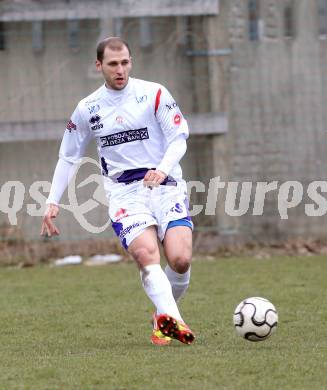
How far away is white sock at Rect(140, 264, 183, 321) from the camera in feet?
23.7

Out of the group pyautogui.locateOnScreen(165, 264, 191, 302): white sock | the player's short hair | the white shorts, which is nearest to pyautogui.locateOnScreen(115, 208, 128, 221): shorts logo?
the white shorts

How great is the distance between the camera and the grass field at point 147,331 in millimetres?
6031

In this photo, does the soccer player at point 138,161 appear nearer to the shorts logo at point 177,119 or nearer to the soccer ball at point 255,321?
the shorts logo at point 177,119

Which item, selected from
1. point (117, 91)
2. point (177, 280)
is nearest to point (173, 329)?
point (177, 280)

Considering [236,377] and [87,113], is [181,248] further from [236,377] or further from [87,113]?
[236,377]

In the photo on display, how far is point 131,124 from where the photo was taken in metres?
7.71

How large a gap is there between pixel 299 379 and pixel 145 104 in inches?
100

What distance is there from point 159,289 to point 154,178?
0.71m

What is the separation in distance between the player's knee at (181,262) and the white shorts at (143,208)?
7.9 inches

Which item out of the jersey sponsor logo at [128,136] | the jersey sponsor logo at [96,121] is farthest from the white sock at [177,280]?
the jersey sponsor logo at [96,121]

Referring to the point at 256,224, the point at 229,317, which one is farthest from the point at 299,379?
the point at 256,224

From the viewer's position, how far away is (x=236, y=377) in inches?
235

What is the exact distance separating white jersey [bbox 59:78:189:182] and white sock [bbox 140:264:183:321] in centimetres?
73

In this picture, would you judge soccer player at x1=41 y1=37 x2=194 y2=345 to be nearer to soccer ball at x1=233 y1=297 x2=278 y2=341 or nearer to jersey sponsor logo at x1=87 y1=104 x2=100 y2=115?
jersey sponsor logo at x1=87 y1=104 x2=100 y2=115
